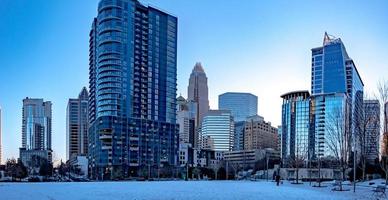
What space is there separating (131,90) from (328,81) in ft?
222

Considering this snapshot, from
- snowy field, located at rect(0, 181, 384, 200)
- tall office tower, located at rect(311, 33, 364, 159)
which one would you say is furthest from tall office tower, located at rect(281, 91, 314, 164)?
snowy field, located at rect(0, 181, 384, 200)

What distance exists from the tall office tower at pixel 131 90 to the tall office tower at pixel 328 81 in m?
52.6

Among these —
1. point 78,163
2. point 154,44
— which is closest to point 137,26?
point 154,44

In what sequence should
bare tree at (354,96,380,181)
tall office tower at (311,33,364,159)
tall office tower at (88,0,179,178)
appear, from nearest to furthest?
bare tree at (354,96,380,181) → tall office tower at (311,33,364,159) → tall office tower at (88,0,179,178)

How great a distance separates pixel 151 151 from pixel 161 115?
14.7m

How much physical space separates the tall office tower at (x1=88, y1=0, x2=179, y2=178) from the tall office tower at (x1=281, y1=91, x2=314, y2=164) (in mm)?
39952

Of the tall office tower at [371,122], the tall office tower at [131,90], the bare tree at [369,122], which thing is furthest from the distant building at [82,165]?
the bare tree at [369,122]

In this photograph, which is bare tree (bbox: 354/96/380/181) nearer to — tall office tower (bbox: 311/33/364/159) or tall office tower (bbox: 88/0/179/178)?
tall office tower (bbox: 311/33/364/159)

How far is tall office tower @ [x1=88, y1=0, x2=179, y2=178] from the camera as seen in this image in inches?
5674

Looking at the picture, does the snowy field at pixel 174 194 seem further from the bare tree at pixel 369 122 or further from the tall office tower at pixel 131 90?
the tall office tower at pixel 131 90

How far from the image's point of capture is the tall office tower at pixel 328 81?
132 meters

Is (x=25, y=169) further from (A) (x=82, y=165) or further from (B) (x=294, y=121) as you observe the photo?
(B) (x=294, y=121)

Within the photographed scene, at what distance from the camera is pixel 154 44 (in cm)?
16200

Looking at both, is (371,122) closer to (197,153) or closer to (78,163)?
(78,163)
